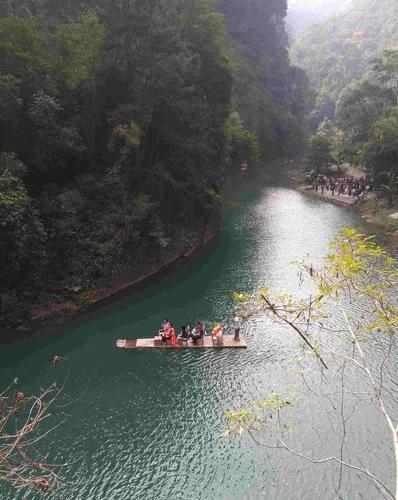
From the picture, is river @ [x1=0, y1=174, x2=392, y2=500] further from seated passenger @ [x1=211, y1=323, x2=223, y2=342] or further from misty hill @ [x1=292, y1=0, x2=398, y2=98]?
misty hill @ [x1=292, y1=0, x2=398, y2=98]

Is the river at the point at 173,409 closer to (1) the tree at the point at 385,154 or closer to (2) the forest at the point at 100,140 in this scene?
(2) the forest at the point at 100,140

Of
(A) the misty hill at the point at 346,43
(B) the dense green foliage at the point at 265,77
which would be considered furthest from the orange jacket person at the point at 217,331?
(A) the misty hill at the point at 346,43

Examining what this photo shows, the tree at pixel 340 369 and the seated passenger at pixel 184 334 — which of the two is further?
the seated passenger at pixel 184 334

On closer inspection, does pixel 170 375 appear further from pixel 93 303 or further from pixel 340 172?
pixel 340 172

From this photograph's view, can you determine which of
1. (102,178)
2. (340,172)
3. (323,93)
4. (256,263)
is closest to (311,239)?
(256,263)

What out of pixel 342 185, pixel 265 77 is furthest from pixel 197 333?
pixel 265 77

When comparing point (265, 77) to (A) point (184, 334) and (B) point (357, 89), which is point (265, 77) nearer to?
(B) point (357, 89)
